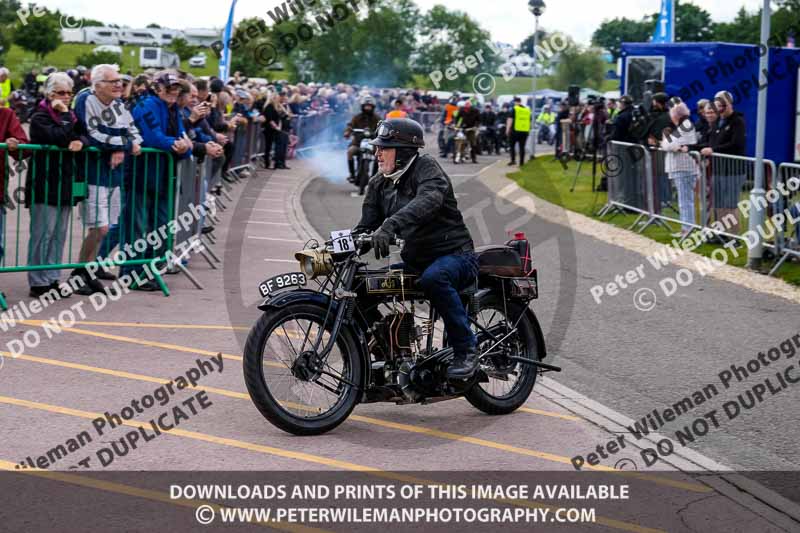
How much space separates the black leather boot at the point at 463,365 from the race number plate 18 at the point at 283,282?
0.99m

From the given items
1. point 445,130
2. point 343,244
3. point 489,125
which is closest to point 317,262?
point 343,244

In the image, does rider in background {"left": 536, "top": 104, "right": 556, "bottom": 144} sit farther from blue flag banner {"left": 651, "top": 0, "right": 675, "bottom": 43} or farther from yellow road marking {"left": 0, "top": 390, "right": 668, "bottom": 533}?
yellow road marking {"left": 0, "top": 390, "right": 668, "bottom": 533}

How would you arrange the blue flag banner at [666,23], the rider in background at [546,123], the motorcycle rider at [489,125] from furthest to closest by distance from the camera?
the rider in background at [546,123], the motorcycle rider at [489,125], the blue flag banner at [666,23]

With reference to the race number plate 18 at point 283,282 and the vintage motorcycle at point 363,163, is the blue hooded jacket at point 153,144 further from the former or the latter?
the vintage motorcycle at point 363,163

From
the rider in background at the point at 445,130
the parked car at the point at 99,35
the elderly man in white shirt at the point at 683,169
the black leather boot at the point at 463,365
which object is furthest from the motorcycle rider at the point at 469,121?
the parked car at the point at 99,35

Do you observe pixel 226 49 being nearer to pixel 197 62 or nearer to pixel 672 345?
pixel 672 345

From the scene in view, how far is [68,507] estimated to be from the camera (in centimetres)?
510

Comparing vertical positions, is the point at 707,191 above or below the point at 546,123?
below

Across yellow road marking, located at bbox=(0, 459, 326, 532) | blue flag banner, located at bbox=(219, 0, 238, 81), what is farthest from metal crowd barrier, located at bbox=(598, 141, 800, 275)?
blue flag banner, located at bbox=(219, 0, 238, 81)

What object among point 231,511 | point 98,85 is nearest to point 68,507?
point 231,511

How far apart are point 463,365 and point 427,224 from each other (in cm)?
84

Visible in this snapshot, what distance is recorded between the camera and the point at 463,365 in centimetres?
676

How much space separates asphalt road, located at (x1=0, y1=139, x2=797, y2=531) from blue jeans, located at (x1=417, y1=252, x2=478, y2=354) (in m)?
0.55

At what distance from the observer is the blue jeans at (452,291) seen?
660cm
